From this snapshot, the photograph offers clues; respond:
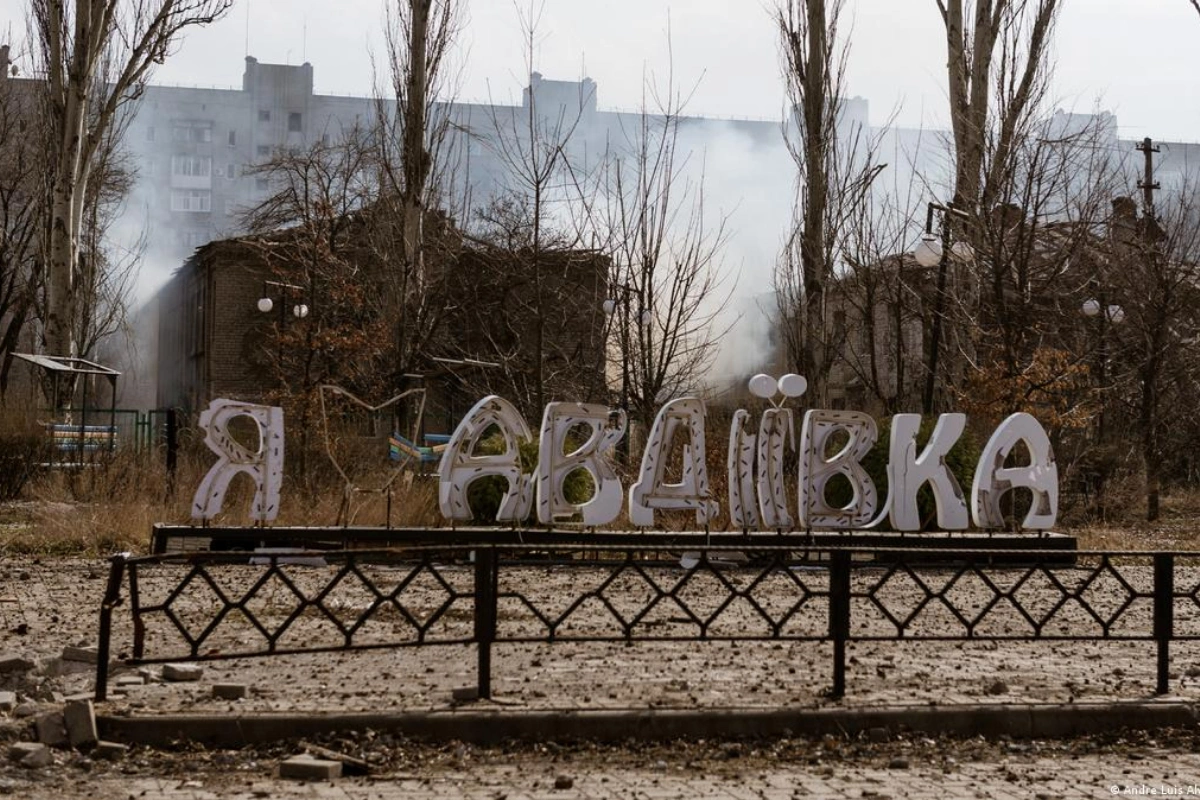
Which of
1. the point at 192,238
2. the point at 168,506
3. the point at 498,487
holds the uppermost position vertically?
the point at 192,238

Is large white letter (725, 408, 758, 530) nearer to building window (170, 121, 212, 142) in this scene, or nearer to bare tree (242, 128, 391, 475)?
bare tree (242, 128, 391, 475)

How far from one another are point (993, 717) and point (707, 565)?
1680mm

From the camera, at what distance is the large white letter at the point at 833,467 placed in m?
14.6

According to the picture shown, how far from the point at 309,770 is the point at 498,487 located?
1012 cm

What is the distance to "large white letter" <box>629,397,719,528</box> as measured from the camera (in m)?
14.4

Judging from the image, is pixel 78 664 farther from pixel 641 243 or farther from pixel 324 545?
pixel 641 243

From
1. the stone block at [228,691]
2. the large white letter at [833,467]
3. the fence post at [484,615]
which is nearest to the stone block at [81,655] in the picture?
the stone block at [228,691]

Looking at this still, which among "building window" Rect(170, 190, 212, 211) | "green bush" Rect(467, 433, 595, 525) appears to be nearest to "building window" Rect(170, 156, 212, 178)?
"building window" Rect(170, 190, 212, 211)

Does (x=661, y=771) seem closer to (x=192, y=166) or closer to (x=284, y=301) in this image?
(x=284, y=301)

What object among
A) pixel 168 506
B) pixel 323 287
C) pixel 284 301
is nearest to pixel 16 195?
pixel 323 287

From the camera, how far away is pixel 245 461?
47.1 ft

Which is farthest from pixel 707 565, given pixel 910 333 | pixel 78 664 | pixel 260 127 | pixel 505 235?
pixel 260 127

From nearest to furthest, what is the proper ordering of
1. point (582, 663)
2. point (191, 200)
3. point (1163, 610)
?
1. point (1163, 610)
2. point (582, 663)
3. point (191, 200)

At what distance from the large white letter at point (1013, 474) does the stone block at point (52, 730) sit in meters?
10.4
